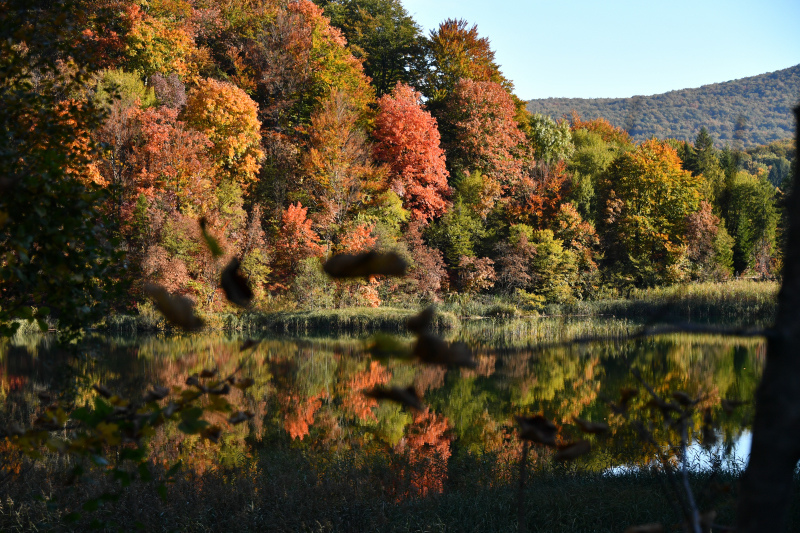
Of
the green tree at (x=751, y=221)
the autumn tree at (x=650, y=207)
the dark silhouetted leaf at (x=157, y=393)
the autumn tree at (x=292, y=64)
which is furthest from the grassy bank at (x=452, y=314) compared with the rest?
the dark silhouetted leaf at (x=157, y=393)

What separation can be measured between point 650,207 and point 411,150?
9.10m

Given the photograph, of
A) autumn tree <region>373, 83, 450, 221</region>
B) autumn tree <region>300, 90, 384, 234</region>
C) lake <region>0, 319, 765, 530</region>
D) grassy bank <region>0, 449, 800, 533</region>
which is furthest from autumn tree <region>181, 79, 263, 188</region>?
grassy bank <region>0, 449, 800, 533</region>

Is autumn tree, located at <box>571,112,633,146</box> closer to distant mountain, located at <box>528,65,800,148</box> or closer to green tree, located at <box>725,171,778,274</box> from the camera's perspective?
green tree, located at <box>725,171,778,274</box>

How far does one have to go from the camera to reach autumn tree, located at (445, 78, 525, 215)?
21422 millimetres

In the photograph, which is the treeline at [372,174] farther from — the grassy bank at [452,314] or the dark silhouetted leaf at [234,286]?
the dark silhouetted leaf at [234,286]

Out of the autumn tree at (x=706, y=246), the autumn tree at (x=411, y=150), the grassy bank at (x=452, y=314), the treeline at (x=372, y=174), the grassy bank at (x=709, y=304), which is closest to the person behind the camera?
the grassy bank at (x=709, y=304)

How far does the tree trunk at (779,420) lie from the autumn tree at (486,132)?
2061 cm

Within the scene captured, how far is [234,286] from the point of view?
0.72m

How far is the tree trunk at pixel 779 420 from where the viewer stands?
56 centimetres

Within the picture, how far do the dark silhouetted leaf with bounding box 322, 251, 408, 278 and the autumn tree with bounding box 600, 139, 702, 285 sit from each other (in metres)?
22.2

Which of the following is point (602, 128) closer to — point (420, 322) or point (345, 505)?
point (345, 505)

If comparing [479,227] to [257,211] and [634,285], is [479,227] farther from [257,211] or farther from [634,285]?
[257,211]

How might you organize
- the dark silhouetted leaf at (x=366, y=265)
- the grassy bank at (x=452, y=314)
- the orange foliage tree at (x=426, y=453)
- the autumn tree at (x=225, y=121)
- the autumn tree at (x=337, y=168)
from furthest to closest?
the autumn tree at (x=225, y=121), the autumn tree at (x=337, y=168), the grassy bank at (x=452, y=314), the orange foliage tree at (x=426, y=453), the dark silhouetted leaf at (x=366, y=265)

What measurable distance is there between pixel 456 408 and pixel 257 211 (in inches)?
447
